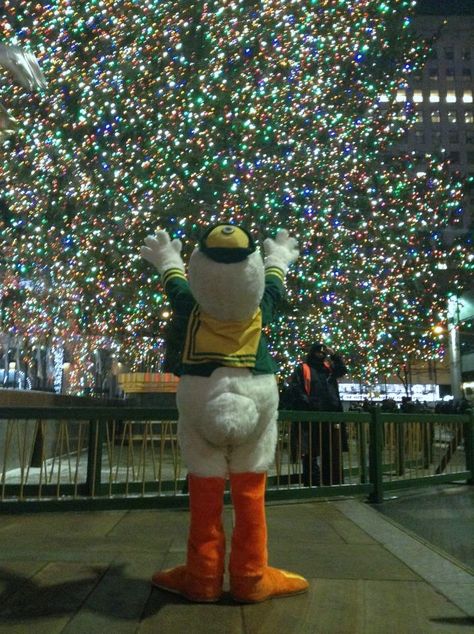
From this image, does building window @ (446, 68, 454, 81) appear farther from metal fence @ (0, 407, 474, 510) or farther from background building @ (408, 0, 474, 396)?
metal fence @ (0, 407, 474, 510)

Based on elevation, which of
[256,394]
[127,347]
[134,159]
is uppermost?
[134,159]

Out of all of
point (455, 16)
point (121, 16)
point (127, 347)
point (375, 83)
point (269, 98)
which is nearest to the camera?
point (121, 16)

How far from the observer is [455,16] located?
90688mm

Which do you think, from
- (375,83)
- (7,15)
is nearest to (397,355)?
(375,83)

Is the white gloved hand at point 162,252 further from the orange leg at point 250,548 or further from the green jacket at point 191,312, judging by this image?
the orange leg at point 250,548

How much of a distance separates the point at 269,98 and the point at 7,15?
555cm

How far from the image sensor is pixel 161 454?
6.46 meters

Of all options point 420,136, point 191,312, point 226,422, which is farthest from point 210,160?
point 420,136

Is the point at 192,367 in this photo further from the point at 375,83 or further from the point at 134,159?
the point at 375,83

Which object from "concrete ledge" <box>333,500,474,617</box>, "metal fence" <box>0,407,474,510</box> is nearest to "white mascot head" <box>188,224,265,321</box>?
"concrete ledge" <box>333,500,474,617</box>

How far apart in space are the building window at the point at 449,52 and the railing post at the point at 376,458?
96.1m

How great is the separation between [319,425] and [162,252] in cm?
390

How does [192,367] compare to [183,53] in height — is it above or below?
below

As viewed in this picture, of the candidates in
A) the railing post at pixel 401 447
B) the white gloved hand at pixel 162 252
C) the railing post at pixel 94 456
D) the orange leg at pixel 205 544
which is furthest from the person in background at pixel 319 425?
the orange leg at pixel 205 544
